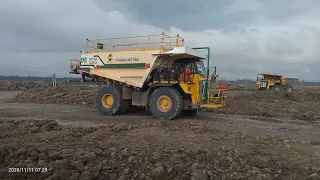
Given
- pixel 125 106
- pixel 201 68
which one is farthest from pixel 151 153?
pixel 125 106

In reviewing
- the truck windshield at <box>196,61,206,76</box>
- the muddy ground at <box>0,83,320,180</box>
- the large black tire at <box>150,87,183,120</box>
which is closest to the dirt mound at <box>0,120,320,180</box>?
the muddy ground at <box>0,83,320,180</box>

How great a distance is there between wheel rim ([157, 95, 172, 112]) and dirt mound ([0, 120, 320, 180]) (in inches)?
167

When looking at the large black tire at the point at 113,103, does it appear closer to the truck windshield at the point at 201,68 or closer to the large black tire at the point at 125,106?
the large black tire at the point at 125,106

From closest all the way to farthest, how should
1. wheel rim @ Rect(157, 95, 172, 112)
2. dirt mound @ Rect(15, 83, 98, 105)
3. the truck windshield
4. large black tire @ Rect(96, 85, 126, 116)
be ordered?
wheel rim @ Rect(157, 95, 172, 112)
the truck windshield
large black tire @ Rect(96, 85, 126, 116)
dirt mound @ Rect(15, 83, 98, 105)

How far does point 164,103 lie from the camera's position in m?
12.9

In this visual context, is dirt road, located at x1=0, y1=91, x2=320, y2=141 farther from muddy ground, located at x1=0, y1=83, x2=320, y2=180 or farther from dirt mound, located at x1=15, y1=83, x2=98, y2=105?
dirt mound, located at x1=15, y1=83, x2=98, y2=105

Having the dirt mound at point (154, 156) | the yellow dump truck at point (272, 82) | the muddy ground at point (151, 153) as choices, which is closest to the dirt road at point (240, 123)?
the muddy ground at point (151, 153)

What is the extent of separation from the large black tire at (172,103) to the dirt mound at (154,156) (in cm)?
396

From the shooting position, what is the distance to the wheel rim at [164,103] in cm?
1279

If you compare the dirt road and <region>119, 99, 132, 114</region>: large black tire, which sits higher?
<region>119, 99, 132, 114</region>: large black tire

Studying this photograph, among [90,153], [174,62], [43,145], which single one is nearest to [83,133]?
[43,145]

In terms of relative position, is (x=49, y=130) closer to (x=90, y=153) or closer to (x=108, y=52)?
(x=90, y=153)

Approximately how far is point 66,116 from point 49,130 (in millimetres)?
4103

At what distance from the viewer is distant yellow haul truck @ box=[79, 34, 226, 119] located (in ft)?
41.1
